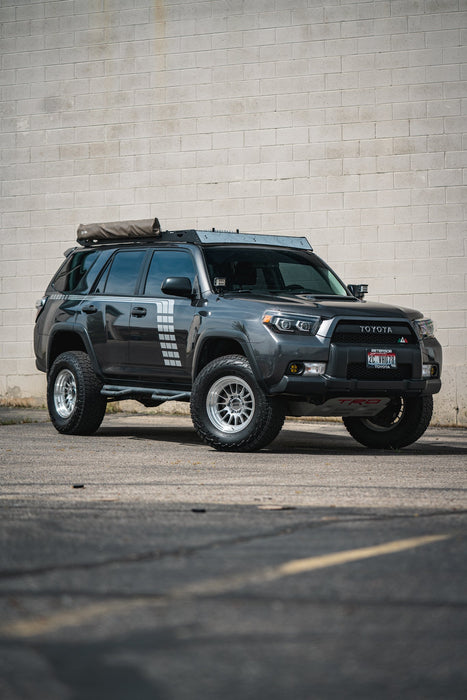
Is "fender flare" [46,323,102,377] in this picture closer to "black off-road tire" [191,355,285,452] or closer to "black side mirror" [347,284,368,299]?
"black off-road tire" [191,355,285,452]

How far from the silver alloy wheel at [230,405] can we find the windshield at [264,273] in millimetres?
1130

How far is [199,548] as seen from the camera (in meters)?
5.23

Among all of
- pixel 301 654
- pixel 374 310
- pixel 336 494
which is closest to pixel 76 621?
pixel 301 654

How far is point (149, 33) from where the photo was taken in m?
17.5

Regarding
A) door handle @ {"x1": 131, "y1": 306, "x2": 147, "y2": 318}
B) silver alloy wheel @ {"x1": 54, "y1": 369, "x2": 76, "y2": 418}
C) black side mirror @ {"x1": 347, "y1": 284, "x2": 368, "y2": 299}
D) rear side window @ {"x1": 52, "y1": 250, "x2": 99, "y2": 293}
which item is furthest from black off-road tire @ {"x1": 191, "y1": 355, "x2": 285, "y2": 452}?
rear side window @ {"x1": 52, "y1": 250, "x2": 99, "y2": 293}

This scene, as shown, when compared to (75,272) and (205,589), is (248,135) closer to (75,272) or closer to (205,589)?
(75,272)

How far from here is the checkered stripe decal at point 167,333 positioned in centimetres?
1151

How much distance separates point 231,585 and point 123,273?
8.24 metres

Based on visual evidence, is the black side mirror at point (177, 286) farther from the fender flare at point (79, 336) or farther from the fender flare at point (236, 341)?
the fender flare at point (79, 336)

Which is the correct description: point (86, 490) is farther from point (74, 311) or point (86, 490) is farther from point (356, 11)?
point (356, 11)

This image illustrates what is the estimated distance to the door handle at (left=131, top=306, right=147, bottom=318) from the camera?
38.8 feet

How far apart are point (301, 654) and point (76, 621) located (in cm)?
84

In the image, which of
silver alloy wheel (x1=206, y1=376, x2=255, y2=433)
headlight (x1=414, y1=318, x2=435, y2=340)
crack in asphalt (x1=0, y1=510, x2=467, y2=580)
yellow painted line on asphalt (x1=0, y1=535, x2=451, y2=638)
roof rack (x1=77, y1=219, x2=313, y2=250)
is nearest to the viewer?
yellow painted line on asphalt (x1=0, y1=535, x2=451, y2=638)

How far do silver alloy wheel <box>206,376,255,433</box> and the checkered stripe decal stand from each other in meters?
0.82
